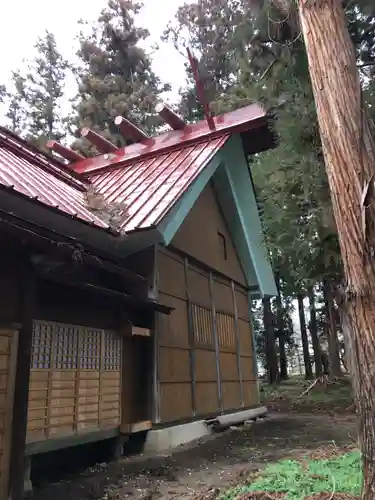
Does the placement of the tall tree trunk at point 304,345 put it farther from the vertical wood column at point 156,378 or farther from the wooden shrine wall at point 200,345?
the vertical wood column at point 156,378

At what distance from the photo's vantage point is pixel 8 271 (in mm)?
4699

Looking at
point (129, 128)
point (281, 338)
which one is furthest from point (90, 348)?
point (281, 338)

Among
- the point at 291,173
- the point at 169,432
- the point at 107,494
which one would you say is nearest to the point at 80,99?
the point at 291,173

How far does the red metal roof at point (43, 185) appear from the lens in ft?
19.6

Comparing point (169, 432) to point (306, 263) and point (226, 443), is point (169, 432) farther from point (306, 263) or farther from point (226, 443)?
point (306, 263)

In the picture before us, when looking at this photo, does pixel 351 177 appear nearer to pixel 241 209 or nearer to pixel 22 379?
pixel 22 379

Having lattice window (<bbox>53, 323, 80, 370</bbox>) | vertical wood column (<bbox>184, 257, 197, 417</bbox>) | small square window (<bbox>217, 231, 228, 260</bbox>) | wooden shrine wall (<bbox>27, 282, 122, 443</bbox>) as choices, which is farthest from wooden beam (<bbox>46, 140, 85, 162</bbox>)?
lattice window (<bbox>53, 323, 80, 370</bbox>)

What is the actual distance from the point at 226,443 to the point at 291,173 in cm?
462

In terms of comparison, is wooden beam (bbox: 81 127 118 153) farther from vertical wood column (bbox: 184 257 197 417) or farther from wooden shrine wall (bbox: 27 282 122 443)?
wooden shrine wall (bbox: 27 282 122 443)

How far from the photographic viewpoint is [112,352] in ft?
21.4

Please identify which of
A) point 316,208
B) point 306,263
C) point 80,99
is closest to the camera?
point 316,208

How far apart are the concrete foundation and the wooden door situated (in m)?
2.76

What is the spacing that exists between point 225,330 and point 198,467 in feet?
15.0

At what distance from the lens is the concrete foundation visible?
6.69m
